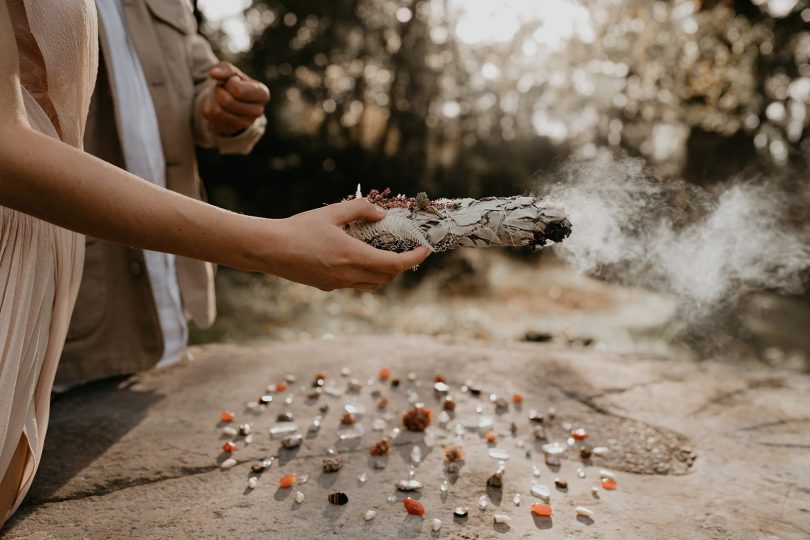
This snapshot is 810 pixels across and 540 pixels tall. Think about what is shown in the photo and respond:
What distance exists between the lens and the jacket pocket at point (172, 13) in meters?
2.91

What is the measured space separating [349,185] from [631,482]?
8.45 m

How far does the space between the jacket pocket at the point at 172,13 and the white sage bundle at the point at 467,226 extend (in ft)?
6.18

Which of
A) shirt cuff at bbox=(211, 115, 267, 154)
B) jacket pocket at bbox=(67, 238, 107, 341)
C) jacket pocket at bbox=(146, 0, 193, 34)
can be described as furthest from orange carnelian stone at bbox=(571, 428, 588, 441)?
jacket pocket at bbox=(146, 0, 193, 34)

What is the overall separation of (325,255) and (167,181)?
1.96 metres

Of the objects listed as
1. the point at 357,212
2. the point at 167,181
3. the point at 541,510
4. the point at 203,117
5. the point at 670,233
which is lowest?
the point at 541,510

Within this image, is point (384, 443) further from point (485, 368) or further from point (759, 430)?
point (759, 430)

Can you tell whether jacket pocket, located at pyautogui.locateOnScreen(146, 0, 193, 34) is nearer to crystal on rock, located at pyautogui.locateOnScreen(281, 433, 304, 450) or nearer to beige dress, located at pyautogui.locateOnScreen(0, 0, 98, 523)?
beige dress, located at pyautogui.locateOnScreen(0, 0, 98, 523)

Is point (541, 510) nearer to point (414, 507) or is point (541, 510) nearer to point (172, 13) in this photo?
point (414, 507)

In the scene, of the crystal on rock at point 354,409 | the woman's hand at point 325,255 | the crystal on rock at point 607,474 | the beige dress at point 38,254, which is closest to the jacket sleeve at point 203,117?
the beige dress at point 38,254

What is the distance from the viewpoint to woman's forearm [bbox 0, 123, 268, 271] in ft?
4.13

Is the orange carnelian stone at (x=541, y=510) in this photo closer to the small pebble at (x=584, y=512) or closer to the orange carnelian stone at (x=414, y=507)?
the small pebble at (x=584, y=512)

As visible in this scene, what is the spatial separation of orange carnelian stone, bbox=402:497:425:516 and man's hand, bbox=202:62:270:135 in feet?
6.31

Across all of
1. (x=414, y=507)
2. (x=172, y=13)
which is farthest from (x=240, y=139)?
(x=414, y=507)

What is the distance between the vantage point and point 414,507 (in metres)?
1.87
